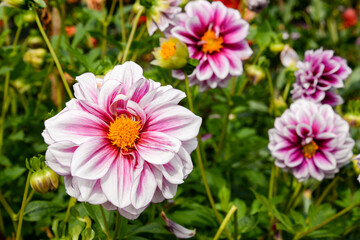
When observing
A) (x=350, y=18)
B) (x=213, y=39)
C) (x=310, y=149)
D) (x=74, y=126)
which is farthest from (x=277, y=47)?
(x=350, y=18)

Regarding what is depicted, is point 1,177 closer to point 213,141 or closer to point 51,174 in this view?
point 51,174

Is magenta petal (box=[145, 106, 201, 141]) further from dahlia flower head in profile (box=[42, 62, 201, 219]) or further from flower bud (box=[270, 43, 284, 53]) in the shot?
flower bud (box=[270, 43, 284, 53])

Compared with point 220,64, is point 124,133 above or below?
above

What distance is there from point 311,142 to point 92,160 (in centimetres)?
65

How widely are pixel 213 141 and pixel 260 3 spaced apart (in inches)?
20.3

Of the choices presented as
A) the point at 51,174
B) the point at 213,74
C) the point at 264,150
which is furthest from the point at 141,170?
the point at 264,150

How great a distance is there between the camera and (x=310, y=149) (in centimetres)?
103

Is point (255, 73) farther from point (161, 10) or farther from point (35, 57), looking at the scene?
point (35, 57)

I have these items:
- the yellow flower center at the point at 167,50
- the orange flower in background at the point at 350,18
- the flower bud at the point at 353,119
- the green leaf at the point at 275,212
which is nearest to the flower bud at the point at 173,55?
the yellow flower center at the point at 167,50

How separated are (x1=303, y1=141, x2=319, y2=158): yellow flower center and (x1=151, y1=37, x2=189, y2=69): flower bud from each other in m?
0.43

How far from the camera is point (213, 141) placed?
4.79ft

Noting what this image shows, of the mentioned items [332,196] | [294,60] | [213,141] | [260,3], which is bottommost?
[332,196]

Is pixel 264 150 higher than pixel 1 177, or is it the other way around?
pixel 1 177

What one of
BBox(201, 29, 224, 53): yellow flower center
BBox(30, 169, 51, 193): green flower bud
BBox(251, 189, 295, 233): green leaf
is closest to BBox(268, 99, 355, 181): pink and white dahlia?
BBox(251, 189, 295, 233): green leaf
